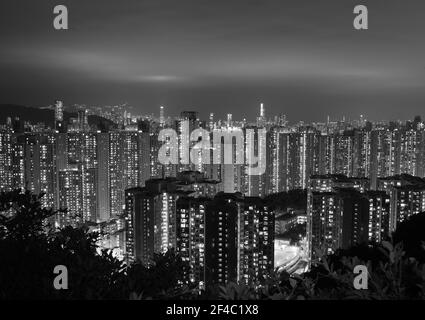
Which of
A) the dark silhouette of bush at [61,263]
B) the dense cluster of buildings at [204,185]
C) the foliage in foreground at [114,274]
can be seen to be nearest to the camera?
the foliage in foreground at [114,274]

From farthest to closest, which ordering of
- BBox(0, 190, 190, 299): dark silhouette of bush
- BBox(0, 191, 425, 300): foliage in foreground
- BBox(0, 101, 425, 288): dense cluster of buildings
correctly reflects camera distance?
1. BBox(0, 101, 425, 288): dense cluster of buildings
2. BBox(0, 190, 190, 299): dark silhouette of bush
3. BBox(0, 191, 425, 300): foliage in foreground

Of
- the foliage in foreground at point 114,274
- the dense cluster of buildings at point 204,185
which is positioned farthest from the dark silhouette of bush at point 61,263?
the dense cluster of buildings at point 204,185

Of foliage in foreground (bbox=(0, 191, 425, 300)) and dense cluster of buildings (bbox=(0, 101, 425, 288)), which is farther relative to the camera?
dense cluster of buildings (bbox=(0, 101, 425, 288))

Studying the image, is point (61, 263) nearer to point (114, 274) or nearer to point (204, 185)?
point (114, 274)

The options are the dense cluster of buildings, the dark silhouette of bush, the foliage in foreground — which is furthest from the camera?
the dense cluster of buildings

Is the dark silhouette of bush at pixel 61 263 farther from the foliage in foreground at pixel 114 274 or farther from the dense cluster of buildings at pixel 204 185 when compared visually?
the dense cluster of buildings at pixel 204 185

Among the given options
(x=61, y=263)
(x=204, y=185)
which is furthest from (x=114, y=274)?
(x=204, y=185)

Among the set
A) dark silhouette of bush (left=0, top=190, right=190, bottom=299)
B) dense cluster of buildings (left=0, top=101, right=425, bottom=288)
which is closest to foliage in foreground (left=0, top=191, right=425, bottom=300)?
dark silhouette of bush (left=0, top=190, right=190, bottom=299)

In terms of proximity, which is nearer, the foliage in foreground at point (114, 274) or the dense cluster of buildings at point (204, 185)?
the foliage in foreground at point (114, 274)

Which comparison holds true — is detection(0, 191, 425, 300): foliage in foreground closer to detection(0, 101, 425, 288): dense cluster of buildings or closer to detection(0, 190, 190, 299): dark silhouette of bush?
detection(0, 190, 190, 299): dark silhouette of bush
